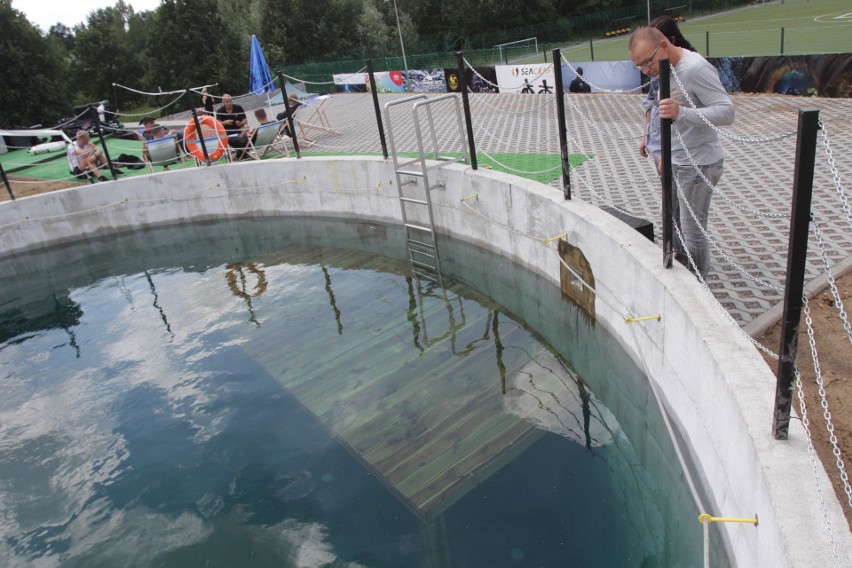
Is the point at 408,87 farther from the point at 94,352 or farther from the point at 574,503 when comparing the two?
the point at 574,503

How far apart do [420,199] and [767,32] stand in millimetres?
23795

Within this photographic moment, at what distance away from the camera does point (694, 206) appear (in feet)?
15.9

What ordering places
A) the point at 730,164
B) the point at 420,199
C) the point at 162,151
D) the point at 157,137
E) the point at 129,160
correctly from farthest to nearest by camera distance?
the point at 129,160 → the point at 157,137 → the point at 162,151 → the point at 420,199 → the point at 730,164

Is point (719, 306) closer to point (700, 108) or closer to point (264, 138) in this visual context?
point (700, 108)

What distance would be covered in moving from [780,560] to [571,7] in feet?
174

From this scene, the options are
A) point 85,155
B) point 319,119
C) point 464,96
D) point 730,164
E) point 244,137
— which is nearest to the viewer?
point 464,96

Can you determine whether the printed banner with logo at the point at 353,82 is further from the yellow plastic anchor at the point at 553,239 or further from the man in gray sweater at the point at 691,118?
the man in gray sweater at the point at 691,118

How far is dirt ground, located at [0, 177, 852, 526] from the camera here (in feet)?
11.2

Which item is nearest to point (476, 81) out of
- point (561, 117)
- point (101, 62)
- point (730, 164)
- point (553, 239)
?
point (730, 164)

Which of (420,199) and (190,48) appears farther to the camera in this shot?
(190,48)

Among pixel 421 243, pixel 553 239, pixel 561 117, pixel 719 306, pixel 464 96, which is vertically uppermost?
pixel 464 96

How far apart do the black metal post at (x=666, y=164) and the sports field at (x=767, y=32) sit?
14.9m

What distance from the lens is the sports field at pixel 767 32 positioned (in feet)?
67.7

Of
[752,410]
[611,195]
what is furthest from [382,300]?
[752,410]
